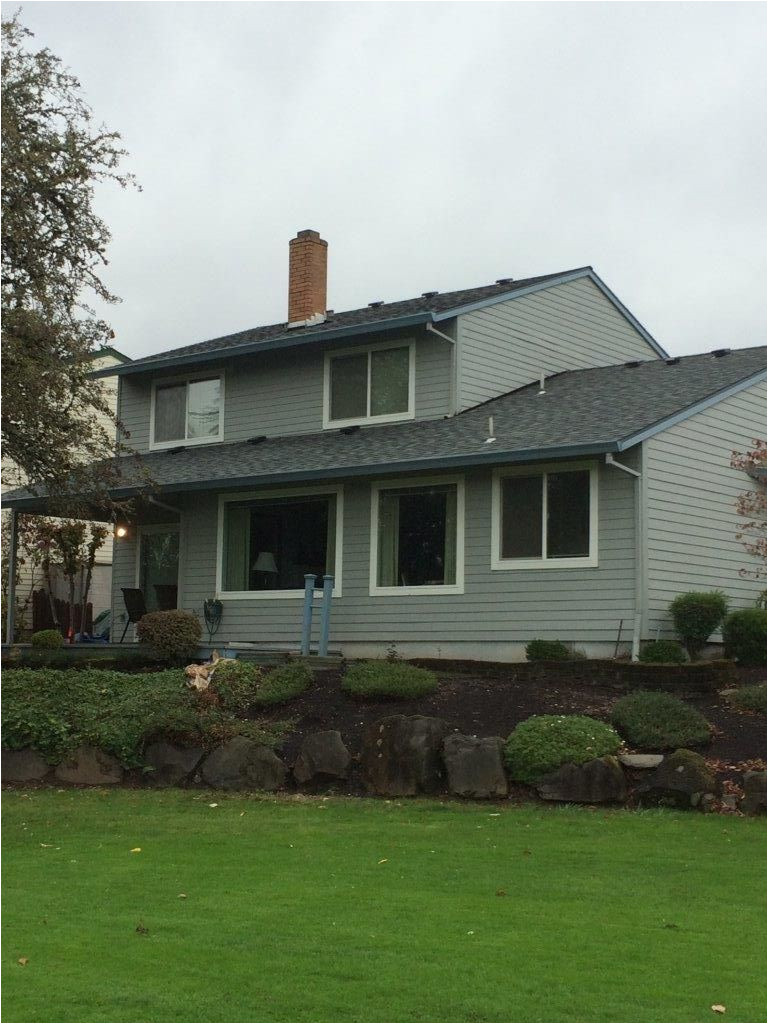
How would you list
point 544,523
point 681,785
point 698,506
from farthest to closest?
point 698,506 < point 544,523 < point 681,785

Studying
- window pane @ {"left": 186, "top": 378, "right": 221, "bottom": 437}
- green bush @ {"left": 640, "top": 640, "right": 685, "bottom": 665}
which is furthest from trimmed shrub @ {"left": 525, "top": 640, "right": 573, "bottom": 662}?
Result: window pane @ {"left": 186, "top": 378, "right": 221, "bottom": 437}

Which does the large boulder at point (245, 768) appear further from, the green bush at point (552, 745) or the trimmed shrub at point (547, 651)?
the trimmed shrub at point (547, 651)

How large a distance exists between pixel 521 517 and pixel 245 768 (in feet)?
21.6

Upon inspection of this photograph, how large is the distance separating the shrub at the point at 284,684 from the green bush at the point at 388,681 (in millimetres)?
511

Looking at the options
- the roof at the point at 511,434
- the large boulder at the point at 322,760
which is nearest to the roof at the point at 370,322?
the roof at the point at 511,434

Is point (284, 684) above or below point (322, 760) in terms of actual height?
above

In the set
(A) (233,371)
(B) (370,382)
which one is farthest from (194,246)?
(B) (370,382)

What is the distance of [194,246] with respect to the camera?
74.8 ft

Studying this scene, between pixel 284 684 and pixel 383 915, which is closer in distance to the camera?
pixel 383 915

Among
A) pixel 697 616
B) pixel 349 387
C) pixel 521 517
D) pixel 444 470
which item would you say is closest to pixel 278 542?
pixel 349 387

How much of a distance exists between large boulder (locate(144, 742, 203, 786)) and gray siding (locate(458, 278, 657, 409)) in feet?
29.8

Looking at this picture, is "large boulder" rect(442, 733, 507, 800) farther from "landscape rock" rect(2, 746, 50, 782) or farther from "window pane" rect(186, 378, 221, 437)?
"window pane" rect(186, 378, 221, 437)

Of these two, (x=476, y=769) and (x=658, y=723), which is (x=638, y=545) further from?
(x=476, y=769)

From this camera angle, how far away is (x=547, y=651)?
17594 millimetres
